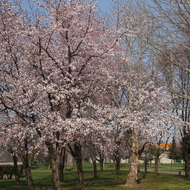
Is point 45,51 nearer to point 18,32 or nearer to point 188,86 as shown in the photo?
point 18,32

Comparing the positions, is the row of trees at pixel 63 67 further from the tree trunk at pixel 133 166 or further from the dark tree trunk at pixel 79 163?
the tree trunk at pixel 133 166

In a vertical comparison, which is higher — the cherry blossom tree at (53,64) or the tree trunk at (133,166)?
the cherry blossom tree at (53,64)

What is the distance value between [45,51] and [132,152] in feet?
33.8

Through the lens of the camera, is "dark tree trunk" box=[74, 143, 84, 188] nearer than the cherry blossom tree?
No

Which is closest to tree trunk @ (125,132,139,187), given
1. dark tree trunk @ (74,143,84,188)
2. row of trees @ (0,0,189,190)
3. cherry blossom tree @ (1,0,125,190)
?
dark tree trunk @ (74,143,84,188)

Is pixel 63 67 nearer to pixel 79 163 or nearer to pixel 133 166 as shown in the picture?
pixel 79 163

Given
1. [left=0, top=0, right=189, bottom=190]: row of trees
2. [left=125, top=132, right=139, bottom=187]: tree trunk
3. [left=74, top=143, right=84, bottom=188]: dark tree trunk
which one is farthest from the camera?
[left=125, top=132, right=139, bottom=187]: tree trunk

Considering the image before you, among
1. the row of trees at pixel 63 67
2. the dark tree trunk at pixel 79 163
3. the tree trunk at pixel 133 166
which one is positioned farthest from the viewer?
the tree trunk at pixel 133 166

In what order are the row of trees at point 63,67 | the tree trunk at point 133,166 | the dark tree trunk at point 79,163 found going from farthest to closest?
1. the tree trunk at point 133,166
2. the dark tree trunk at point 79,163
3. the row of trees at point 63,67

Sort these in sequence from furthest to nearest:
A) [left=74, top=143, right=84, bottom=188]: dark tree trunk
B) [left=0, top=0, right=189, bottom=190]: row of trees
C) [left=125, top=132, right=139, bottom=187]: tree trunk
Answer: [left=125, top=132, right=139, bottom=187]: tree trunk < [left=74, top=143, right=84, bottom=188]: dark tree trunk < [left=0, top=0, right=189, bottom=190]: row of trees

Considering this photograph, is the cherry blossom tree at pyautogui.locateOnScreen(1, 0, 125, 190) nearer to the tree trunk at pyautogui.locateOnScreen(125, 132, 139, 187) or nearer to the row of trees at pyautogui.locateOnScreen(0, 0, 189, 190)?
the row of trees at pyautogui.locateOnScreen(0, 0, 189, 190)

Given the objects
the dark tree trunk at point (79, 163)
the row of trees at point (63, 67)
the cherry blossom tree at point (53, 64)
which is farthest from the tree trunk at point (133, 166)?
the cherry blossom tree at point (53, 64)

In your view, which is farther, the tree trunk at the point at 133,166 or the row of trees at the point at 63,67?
the tree trunk at the point at 133,166

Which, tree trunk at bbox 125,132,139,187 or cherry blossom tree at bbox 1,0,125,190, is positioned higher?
cherry blossom tree at bbox 1,0,125,190
